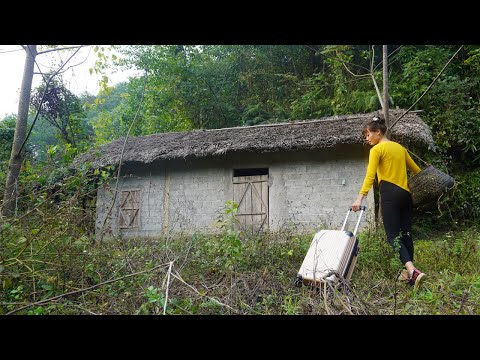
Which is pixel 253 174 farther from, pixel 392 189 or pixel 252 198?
pixel 392 189

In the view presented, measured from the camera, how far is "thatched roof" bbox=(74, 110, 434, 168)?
8.21m

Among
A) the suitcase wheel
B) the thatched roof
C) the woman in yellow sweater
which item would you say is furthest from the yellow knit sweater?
the thatched roof

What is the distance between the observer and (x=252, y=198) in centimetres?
942

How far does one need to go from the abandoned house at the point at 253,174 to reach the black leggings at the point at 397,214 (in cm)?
383

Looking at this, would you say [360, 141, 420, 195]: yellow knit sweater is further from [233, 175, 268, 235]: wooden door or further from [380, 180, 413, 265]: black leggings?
[233, 175, 268, 235]: wooden door

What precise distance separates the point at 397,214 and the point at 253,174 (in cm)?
628

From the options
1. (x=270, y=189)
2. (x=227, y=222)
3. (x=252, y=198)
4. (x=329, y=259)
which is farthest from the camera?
(x=252, y=198)

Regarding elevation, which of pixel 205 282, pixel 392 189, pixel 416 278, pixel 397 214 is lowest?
pixel 205 282

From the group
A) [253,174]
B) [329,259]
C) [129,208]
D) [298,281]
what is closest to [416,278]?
[329,259]

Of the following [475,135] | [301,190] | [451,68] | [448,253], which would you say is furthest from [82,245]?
[451,68]

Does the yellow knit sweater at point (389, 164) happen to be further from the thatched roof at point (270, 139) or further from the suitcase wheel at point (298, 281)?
the thatched roof at point (270, 139)

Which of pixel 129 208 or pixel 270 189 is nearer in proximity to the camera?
pixel 270 189
